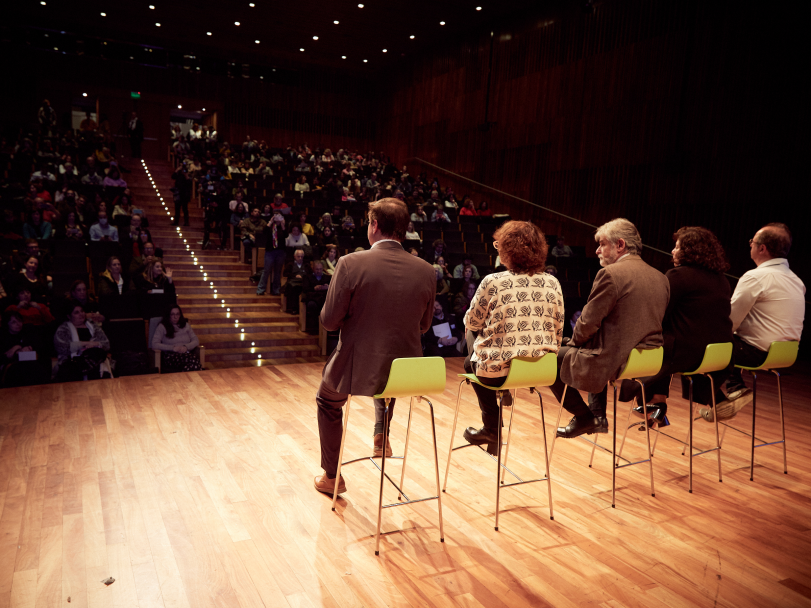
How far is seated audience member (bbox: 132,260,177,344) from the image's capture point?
4.90 meters

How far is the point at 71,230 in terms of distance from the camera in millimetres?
6160

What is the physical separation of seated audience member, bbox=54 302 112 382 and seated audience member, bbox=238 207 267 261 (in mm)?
3075

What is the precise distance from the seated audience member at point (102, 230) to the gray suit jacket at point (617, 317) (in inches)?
239

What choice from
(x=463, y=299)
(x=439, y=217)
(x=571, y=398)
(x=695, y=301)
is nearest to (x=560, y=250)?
(x=439, y=217)

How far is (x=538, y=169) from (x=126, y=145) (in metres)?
9.71

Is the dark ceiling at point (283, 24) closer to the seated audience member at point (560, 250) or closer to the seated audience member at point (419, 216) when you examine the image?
the seated audience member at point (419, 216)

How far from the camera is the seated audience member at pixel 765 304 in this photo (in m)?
2.72

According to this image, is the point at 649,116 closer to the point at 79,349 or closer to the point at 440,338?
the point at 440,338

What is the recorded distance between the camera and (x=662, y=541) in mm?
2191

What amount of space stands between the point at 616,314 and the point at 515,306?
528 millimetres

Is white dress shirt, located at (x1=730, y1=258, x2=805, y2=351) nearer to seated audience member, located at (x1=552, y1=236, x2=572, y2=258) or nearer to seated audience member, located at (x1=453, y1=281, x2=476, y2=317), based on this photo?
seated audience member, located at (x1=453, y1=281, x2=476, y2=317)

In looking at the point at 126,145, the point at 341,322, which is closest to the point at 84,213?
the point at 341,322

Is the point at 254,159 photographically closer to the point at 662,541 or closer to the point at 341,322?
the point at 341,322

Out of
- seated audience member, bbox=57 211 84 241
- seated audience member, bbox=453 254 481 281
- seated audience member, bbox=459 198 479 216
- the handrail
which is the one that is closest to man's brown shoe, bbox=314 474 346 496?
seated audience member, bbox=453 254 481 281
